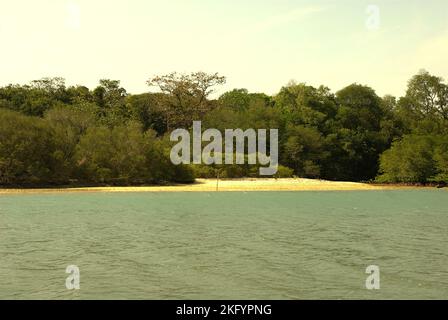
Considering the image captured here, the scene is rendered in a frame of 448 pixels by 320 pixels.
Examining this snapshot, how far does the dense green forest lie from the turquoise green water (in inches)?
771

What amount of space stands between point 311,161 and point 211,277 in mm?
58150

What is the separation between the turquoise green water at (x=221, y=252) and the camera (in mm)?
13945

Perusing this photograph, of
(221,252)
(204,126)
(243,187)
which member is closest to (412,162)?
(243,187)

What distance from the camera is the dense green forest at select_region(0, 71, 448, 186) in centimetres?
5331

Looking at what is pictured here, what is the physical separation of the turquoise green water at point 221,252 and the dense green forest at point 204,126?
1959 centimetres

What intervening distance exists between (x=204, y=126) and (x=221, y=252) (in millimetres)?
57416

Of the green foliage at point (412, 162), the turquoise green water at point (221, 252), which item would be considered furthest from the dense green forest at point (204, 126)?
the turquoise green water at point (221, 252)

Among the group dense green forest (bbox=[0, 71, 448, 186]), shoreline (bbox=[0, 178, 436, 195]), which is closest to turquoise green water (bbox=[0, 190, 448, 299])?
shoreline (bbox=[0, 178, 436, 195])

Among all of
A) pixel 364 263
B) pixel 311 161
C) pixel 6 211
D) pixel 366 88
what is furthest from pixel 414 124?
pixel 364 263

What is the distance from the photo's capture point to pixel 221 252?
19234mm

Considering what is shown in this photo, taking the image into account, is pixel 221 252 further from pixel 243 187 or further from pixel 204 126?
pixel 204 126

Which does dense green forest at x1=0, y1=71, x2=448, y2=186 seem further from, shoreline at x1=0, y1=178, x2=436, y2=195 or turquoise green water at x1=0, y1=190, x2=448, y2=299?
turquoise green water at x1=0, y1=190, x2=448, y2=299

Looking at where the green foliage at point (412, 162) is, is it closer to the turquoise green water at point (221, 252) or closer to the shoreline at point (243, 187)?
the shoreline at point (243, 187)
